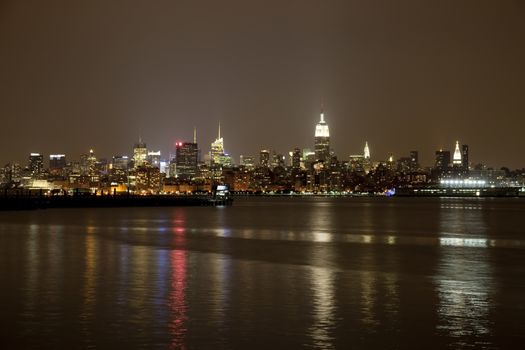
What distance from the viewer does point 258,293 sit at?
→ 73.8 ft

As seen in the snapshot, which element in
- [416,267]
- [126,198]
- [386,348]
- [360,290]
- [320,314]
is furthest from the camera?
[126,198]

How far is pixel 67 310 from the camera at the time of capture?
1927 cm

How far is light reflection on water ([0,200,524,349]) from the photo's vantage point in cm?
1645

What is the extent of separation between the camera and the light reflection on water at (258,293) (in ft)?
54.0

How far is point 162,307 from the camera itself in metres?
19.6

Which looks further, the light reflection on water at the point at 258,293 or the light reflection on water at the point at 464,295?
the light reflection on water at the point at 464,295

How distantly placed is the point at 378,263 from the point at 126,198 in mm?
99895

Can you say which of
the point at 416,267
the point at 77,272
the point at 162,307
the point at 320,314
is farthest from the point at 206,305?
the point at 416,267

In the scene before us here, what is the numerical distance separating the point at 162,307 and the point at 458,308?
7.65 m

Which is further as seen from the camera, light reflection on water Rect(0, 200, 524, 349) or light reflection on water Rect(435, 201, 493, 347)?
light reflection on water Rect(435, 201, 493, 347)

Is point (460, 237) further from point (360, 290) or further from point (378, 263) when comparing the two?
point (360, 290)

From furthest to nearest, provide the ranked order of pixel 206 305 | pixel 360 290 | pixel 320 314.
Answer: pixel 360 290 → pixel 206 305 → pixel 320 314

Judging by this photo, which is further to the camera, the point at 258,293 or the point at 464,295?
the point at 258,293

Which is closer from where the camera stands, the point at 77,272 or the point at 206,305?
the point at 206,305
